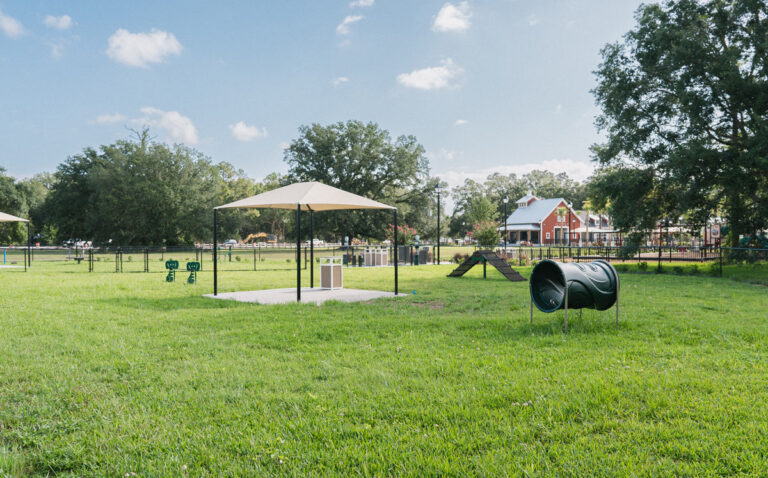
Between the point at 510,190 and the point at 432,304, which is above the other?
the point at 510,190

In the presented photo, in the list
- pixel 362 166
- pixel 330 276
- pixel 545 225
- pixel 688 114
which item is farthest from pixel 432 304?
pixel 545 225

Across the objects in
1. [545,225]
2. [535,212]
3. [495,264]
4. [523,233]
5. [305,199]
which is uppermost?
[535,212]

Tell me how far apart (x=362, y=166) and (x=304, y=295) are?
4198cm

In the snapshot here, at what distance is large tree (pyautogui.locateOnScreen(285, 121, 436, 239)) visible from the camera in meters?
53.2

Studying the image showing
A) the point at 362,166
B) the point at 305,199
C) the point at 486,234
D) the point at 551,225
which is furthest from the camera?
the point at 551,225

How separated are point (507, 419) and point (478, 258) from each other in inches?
567

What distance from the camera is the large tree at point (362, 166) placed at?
53.2 metres

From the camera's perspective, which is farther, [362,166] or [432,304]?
[362,166]

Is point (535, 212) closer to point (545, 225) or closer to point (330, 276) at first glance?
point (545, 225)

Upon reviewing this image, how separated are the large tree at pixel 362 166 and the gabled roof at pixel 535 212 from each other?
1948 cm

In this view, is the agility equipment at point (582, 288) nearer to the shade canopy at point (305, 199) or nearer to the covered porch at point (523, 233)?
the shade canopy at point (305, 199)

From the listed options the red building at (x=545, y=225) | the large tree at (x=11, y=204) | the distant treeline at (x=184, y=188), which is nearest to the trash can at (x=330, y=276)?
the distant treeline at (x=184, y=188)

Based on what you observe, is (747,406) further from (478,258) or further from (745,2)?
(745,2)

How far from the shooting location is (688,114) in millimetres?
21125
